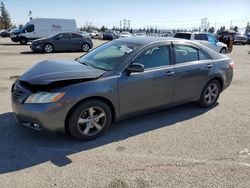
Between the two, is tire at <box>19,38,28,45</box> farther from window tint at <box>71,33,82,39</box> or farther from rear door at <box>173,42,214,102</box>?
rear door at <box>173,42,214,102</box>

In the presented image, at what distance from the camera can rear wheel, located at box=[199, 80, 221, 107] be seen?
533cm

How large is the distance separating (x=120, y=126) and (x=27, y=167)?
1760 millimetres

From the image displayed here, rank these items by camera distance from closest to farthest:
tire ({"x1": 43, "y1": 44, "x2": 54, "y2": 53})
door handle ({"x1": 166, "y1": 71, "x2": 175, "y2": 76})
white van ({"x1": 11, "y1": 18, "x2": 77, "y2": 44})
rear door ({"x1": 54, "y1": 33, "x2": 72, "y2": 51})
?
door handle ({"x1": 166, "y1": 71, "x2": 175, "y2": 76}) < tire ({"x1": 43, "y1": 44, "x2": 54, "y2": 53}) < rear door ({"x1": 54, "y1": 33, "x2": 72, "y2": 51}) < white van ({"x1": 11, "y1": 18, "x2": 77, "y2": 44})

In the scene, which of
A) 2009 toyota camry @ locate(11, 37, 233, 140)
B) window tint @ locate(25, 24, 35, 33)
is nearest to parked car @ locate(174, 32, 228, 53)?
2009 toyota camry @ locate(11, 37, 233, 140)

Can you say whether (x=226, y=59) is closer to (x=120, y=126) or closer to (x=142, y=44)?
(x=142, y=44)

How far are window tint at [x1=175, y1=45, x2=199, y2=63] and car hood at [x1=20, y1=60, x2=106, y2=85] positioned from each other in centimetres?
162

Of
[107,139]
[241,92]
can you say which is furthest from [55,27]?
[107,139]

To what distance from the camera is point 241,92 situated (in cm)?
696

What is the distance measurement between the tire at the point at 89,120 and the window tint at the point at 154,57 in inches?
39.1

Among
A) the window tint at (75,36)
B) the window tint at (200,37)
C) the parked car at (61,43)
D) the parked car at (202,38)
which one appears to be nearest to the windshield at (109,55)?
the parked car at (202,38)

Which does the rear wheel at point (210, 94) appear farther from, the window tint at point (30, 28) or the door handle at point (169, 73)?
the window tint at point (30, 28)

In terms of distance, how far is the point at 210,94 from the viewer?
216 inches

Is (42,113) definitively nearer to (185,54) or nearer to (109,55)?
(109,55)

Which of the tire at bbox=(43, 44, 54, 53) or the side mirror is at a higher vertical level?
the side mirror
